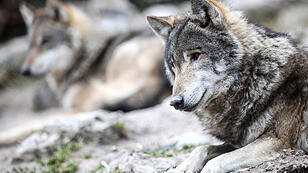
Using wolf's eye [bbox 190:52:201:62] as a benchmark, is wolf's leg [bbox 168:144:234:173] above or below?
below

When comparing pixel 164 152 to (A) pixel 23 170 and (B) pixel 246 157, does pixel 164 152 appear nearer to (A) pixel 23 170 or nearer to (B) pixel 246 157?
(B) pixel 246 157

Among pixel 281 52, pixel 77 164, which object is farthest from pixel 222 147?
pixel 77 164

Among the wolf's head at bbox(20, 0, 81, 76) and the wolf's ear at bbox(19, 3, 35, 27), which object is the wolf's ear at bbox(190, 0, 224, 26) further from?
the wolf's ear at bbox(19, 3, 35, 27)

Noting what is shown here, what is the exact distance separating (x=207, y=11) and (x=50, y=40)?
5.03 m

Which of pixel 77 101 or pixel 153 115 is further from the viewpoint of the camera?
pixel 77 101

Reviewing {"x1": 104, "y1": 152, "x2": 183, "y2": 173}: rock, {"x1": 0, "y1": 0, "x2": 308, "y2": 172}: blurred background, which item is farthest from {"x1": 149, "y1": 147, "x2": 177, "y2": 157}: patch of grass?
{"x1": 0, "y1": 0, "x2": 308, "y2": 172}: blurred background

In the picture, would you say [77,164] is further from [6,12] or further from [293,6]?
[6,12]

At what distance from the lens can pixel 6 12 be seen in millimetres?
13086

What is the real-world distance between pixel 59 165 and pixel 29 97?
7.36m

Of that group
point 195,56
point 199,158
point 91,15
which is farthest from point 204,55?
point 91,15

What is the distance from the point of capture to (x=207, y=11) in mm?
3777

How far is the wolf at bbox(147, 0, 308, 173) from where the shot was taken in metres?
3.49

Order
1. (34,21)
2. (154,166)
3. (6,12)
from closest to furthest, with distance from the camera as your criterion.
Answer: (154,166), (34,21), (6,12)

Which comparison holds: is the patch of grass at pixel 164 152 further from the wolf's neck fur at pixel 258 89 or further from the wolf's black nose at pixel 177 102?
the wolf's black nose at pixel 177 102
